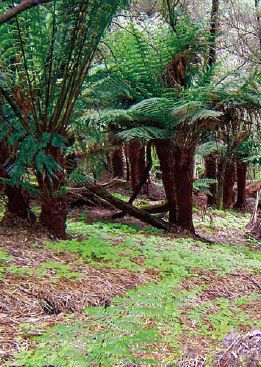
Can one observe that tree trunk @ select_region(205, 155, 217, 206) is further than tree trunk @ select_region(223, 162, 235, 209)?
No

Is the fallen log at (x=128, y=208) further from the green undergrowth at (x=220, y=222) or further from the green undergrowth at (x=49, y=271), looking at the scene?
the green undergrowth at (x=49, y=271)

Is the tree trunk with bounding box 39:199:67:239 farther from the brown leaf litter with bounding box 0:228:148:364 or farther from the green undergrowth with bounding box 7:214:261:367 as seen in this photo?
the brown leaf litter with bounding box 0:228:148:364

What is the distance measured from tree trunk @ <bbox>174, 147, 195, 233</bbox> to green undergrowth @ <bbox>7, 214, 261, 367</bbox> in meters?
1.08

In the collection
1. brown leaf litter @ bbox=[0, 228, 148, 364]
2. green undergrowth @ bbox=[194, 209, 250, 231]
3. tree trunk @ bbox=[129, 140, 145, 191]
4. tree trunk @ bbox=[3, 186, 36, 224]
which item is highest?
tree trunk @ bbox=[129, 140, 145, 191]

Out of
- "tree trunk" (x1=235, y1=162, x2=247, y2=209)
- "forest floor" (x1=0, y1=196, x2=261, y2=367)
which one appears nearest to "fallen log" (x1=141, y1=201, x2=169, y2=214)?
"forest floor" (x1=0, y1=196, x2=261, y2=367)

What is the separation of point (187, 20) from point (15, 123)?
2.65 meters

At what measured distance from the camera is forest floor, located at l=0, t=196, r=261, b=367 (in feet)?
5.03

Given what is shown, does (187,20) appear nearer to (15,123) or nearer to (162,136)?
(162,136)

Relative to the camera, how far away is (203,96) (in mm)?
4043

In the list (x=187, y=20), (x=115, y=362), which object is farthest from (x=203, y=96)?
(x=115, y=362)

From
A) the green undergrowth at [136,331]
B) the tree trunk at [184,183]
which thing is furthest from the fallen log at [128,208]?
the green undergrowth at [136,331]

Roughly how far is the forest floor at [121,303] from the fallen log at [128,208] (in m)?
0.86

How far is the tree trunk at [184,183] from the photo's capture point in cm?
461

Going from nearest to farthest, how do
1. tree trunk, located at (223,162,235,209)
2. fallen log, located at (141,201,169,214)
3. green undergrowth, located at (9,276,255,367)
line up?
green undergrowth, located at (9,276,255,367)
fallen log, located at (141,201,169,214)
tree trunk, located at (223,162,235,209)
